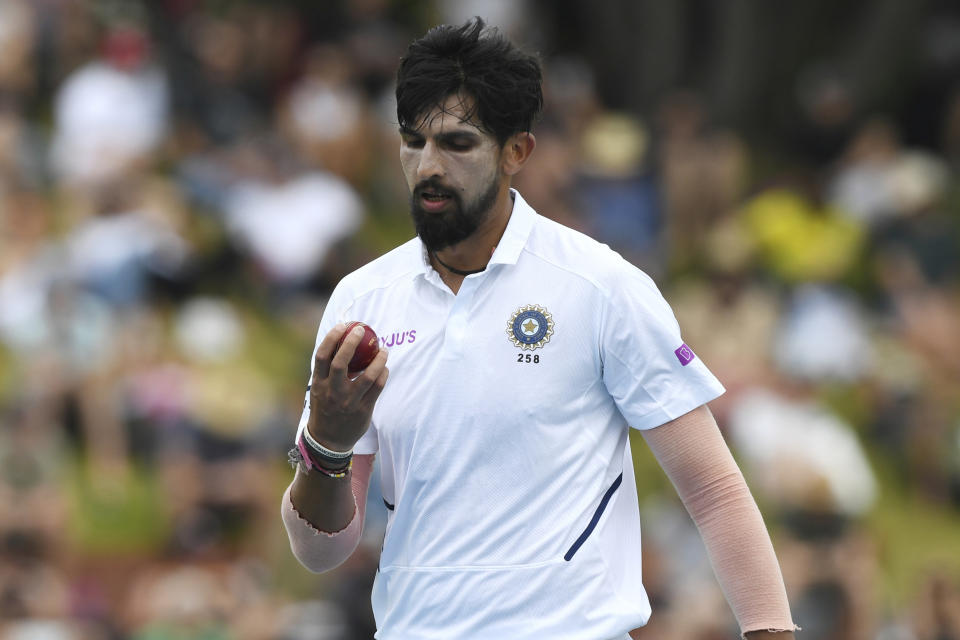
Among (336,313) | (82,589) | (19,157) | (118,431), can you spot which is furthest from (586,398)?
(19,157)

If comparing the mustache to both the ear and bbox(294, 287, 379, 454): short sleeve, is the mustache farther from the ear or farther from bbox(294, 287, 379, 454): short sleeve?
bbox(294, 287, 379, 454): short sleeve

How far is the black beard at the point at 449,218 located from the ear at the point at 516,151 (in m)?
0.07

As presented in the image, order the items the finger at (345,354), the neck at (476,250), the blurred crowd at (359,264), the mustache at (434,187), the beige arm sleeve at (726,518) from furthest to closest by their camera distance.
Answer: the blurred crowd at (359,264) → the neck at (476,250) → the mustache at (434,187) → the beige arm sleeve at (726,518) → the finger at (345,354)

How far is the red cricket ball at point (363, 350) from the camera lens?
11.1 feet

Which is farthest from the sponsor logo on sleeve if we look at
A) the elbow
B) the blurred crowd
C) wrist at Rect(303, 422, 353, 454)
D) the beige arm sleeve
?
the blurred crowd

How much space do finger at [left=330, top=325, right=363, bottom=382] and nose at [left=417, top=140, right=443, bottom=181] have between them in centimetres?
41

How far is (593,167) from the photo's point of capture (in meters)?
13.2

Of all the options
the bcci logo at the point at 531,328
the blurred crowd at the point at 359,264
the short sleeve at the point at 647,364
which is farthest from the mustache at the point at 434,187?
the blurred crowd at the point at 359,264

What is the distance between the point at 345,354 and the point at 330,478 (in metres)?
0.37

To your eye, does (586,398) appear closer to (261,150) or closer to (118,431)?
(118,431)

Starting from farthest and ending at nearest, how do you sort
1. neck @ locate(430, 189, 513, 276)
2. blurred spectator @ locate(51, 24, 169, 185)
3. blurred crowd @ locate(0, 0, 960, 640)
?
blurred spectator @ locate(51, 24, 169, 185), blurred crowd @ locate(0, 0, 960, 640), neck @ locate(430, 189, 513, 276)

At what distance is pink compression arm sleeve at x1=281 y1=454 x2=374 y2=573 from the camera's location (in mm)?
3730

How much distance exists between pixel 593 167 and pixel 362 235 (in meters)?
2.01

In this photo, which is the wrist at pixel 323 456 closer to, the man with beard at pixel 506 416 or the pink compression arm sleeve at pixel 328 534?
the man with beard at pixel 506 416
